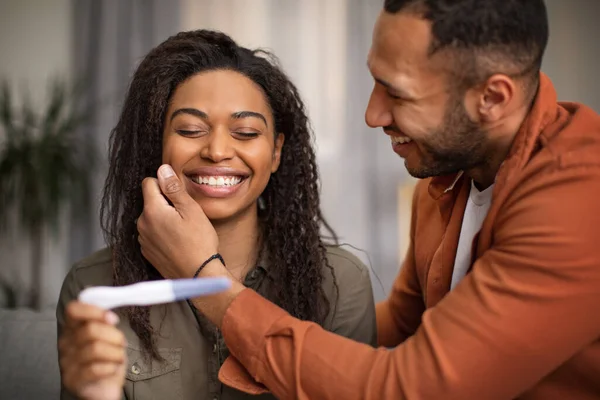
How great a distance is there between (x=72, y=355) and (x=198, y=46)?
0.86 meters

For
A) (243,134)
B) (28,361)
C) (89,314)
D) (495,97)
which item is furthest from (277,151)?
(28,361)

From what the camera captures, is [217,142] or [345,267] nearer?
[217,142]

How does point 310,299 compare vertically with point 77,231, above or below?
above

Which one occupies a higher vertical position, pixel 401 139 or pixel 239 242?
pixel 401 139

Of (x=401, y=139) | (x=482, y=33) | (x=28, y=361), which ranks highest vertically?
(x=482, y=33)

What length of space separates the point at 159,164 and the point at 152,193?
0.25m

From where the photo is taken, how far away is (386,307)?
185 centimetres

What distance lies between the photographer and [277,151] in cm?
168

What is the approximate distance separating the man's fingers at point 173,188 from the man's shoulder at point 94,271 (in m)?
0.30

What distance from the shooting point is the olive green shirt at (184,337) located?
4.92 ft

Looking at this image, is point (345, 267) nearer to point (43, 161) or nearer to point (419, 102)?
point (419, 102)

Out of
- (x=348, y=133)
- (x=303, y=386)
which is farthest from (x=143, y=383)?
(x=348, y=133)

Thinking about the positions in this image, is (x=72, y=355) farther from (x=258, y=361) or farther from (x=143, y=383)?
(x=143, y=383)

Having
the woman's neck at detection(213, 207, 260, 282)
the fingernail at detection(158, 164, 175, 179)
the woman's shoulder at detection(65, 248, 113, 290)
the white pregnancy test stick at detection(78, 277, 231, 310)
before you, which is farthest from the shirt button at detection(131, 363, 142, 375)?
the white pregnancy test stick at detection(78, 277, 231, 310)
